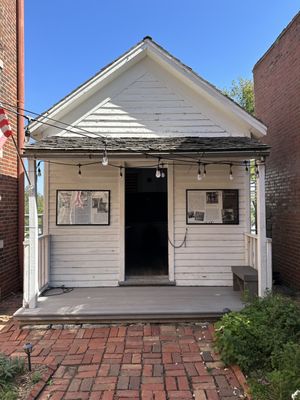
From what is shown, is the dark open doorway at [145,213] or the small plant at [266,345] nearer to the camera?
the small plant at [266,345]

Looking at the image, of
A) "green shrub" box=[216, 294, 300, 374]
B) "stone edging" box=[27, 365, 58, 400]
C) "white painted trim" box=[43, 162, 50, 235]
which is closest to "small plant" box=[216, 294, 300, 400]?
"green shrub" box=[216, 294, 300, 374]

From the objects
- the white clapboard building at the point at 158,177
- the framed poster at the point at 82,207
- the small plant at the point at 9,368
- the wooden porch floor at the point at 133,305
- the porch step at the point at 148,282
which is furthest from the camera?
the framed poster at the point at 82,207

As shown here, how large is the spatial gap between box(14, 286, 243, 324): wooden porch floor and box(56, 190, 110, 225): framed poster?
4.20 ft

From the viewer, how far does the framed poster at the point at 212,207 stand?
22.3 feet

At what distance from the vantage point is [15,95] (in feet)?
23.1

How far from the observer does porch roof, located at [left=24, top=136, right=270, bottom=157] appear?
5320 mm

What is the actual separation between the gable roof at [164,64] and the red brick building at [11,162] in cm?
99

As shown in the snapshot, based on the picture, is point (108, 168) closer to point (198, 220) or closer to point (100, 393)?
point (198, 220)

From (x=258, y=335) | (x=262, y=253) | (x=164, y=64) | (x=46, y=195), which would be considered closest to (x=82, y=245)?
(x=46, y=195)

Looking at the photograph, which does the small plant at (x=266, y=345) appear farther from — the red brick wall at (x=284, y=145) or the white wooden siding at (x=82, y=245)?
the red brick wall at (x=284, y=145)

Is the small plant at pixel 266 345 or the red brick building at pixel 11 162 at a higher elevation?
the red brick building at pixel 11 162

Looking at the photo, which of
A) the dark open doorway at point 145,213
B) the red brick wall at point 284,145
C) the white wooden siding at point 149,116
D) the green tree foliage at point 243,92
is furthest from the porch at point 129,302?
the green tree foliage at point 243,92

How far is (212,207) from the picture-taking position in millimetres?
6816

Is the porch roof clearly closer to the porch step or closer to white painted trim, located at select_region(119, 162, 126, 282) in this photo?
white painted trim, located at select_region(119, 162, 126, 282)
